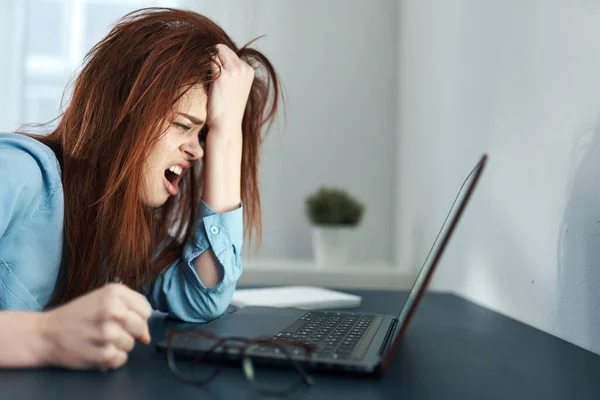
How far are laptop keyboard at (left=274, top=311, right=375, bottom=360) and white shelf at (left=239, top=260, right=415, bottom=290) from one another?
114cm

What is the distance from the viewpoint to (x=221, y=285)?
1008 millimetres

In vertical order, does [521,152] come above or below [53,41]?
below

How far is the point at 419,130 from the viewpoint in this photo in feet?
7.11

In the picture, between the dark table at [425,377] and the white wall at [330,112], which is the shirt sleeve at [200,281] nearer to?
the dark table at [425,377]

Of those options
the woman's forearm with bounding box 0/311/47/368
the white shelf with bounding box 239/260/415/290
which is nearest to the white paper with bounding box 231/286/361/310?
the woman's forearm with bounding box 0/311/47/368

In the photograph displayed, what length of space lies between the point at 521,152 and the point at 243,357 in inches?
31.6

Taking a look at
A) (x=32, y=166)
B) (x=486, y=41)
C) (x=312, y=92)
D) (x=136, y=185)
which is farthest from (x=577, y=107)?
(x=312, y=92)

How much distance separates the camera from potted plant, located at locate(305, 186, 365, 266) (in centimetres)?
226

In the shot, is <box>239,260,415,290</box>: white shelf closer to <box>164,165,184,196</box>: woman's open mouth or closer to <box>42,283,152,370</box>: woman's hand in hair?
<box>164,165,184,196</box>: woman's open mouth

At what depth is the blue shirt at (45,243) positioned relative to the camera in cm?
80

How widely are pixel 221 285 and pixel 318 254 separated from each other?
4.31 ft

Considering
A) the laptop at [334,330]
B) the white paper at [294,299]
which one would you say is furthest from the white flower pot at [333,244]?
the laptop at [334,330]

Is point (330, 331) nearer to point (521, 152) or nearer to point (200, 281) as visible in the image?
Result: point (200, 281)

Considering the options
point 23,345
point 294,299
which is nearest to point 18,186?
point 23,345
